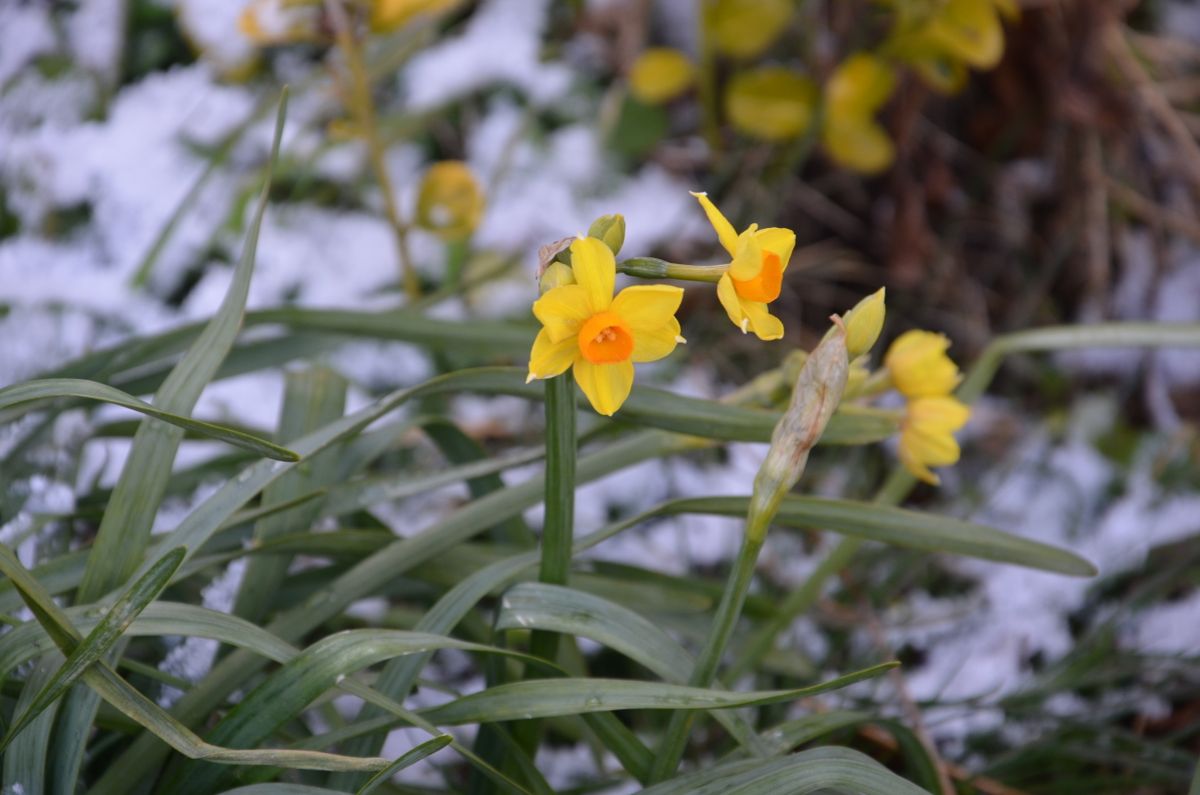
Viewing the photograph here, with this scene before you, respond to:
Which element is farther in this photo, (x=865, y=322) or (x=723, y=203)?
(x=723, y=203)

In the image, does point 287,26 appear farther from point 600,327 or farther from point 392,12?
point 600,327

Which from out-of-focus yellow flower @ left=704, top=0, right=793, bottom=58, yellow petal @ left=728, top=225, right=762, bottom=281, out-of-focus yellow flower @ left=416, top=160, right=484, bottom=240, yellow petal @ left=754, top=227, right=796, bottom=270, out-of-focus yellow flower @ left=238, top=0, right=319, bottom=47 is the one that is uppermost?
out-of-focus yellow flower @ left=704, top=0, right=793, bottom=58

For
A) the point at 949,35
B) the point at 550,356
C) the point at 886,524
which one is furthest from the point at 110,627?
the point at 949,35

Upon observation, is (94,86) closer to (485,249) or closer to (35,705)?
(485,249)

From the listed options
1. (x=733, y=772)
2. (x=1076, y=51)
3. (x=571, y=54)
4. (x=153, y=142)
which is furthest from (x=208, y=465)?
(x=1076, y=51)

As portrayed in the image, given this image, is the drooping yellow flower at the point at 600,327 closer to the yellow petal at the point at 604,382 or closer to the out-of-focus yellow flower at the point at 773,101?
the yellow petal at the point at 604,382

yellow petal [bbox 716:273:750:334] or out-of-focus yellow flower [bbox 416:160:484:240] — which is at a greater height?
out-of-focus yellow flower [bbox 416:160:484:240]

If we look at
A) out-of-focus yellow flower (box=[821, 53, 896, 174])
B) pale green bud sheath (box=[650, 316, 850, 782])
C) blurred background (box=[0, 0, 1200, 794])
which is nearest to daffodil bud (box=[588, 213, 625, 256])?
pale green bud sheath (box=[650, 316, 850, 782])

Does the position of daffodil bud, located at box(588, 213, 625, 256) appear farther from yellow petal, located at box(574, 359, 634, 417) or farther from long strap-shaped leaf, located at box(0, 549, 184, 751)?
long strap-shaped leaf, located at box(0, 549, 184, 751)
